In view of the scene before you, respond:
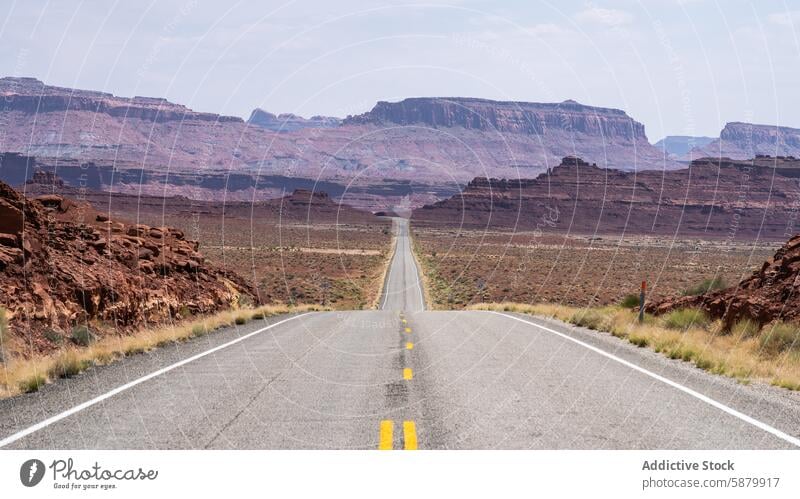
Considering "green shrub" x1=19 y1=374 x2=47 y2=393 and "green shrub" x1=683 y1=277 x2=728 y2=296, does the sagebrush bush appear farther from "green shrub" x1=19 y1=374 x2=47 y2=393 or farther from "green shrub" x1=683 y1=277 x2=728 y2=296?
"green shrub" x1=19 y1=374 x2=47 y2=393

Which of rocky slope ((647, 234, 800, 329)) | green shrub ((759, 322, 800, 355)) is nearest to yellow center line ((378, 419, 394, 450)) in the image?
green shrub ((759, 322, 800, 355))

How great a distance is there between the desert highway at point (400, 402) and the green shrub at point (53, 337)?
6.14ft

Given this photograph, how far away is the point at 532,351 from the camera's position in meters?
15.7

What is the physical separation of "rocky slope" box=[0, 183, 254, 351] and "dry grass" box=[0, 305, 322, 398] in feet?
2.94

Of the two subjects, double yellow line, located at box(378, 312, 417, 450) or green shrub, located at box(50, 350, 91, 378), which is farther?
green shrub, located at box(50, 350, 91, 378)

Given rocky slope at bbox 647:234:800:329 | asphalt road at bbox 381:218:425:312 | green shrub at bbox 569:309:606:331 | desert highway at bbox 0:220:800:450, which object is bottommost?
asphalt road at bbox 381:218:425:312

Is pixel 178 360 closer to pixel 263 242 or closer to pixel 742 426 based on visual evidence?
pixel 742 426

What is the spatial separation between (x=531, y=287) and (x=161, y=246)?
41484 millimetres

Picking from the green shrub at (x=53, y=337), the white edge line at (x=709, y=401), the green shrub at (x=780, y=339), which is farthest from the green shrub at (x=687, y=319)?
the green shrub at (x=53, y=337)

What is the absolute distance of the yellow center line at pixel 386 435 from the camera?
24.6 feet

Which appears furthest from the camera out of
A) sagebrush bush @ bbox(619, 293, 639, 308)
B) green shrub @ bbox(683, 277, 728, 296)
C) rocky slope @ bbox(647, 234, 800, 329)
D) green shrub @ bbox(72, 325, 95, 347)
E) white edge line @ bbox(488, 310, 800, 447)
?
sagebrush bush @ bbox(619, 293, 639, 308)

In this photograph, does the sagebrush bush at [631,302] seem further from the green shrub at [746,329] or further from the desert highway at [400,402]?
the desert highway at [400,402]

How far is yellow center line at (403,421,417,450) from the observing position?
746cm
